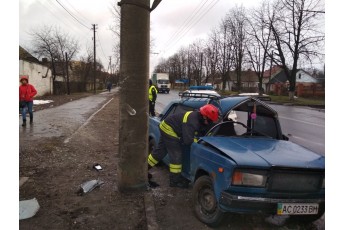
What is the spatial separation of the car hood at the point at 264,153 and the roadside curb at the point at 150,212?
117 cm

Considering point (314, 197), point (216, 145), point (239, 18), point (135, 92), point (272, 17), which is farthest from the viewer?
point (239, 18)

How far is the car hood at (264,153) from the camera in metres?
3.72

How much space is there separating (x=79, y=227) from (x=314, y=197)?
277 cm

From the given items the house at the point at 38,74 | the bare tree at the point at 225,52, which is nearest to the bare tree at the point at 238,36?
the bare tree at the point at 225,52

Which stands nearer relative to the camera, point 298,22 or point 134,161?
point 134,161

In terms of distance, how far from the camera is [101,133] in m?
10.9

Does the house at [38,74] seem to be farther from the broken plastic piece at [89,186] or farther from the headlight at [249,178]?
the headlight at [249,178]

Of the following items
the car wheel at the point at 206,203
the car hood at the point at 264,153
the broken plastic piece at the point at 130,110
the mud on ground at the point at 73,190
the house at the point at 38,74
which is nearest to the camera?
the car hood at the point at 264,153

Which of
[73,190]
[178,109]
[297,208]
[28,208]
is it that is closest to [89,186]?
[73,190]

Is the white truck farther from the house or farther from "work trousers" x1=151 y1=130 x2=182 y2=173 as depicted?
"work trousers" x1=151 y1=130 x2=182 y2=173

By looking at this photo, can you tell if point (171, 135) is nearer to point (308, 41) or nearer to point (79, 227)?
point (79, 227)

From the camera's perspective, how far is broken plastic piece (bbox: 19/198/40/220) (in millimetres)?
4258

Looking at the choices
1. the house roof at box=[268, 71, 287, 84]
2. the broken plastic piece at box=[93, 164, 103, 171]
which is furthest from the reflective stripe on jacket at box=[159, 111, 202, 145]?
the house roof at box=[268, 71, 287, 84]

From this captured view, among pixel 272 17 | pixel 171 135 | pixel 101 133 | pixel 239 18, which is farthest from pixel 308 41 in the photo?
pixel 171 135
